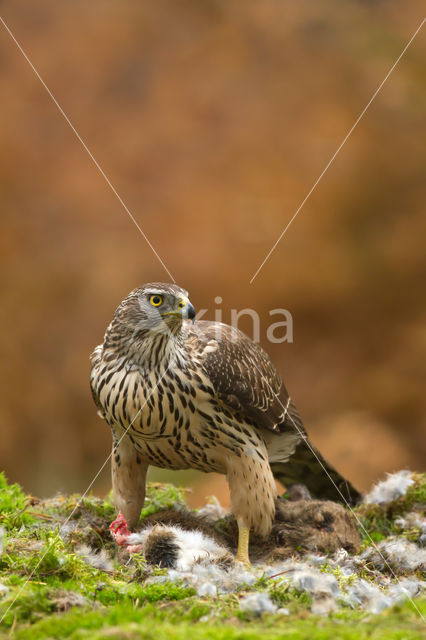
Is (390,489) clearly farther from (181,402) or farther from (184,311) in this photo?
(184,311)

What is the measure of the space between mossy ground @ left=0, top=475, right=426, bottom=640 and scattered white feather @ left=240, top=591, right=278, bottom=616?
0.03 meters

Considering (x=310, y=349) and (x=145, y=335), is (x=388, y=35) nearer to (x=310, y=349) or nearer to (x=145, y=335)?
(x=310, y=349)

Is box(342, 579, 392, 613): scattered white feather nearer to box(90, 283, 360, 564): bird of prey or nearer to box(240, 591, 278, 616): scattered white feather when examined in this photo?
box(240, 591, 278, 616): scattered white feather

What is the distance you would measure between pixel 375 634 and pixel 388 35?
7150mm

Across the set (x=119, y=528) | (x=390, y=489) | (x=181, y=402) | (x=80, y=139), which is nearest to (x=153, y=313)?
(x=181, y=402)

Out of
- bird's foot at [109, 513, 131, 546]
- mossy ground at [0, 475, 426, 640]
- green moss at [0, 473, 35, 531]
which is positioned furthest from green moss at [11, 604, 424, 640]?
green moss at [0, 473, 35, 531]

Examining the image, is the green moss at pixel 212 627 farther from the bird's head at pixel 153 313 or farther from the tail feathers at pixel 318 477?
the tail feathers at pixel 318 477

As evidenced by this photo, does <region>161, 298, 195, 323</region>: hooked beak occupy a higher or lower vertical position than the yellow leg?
higher

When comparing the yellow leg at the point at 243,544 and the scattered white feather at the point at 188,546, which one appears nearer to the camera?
the scattered white feather at the point at 188,546

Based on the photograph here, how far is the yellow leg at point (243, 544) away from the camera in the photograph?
11.9 feet

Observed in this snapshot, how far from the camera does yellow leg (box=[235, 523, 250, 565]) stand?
11.9 feet

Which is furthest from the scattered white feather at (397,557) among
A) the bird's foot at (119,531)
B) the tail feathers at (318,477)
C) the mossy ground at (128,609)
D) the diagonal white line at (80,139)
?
the diagonal white line at (80,139)

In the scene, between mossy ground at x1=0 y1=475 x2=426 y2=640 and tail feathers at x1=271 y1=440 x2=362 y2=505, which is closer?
mossy ground at x1=0 y1=475 x2=426 y2=640

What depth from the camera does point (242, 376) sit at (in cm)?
382
